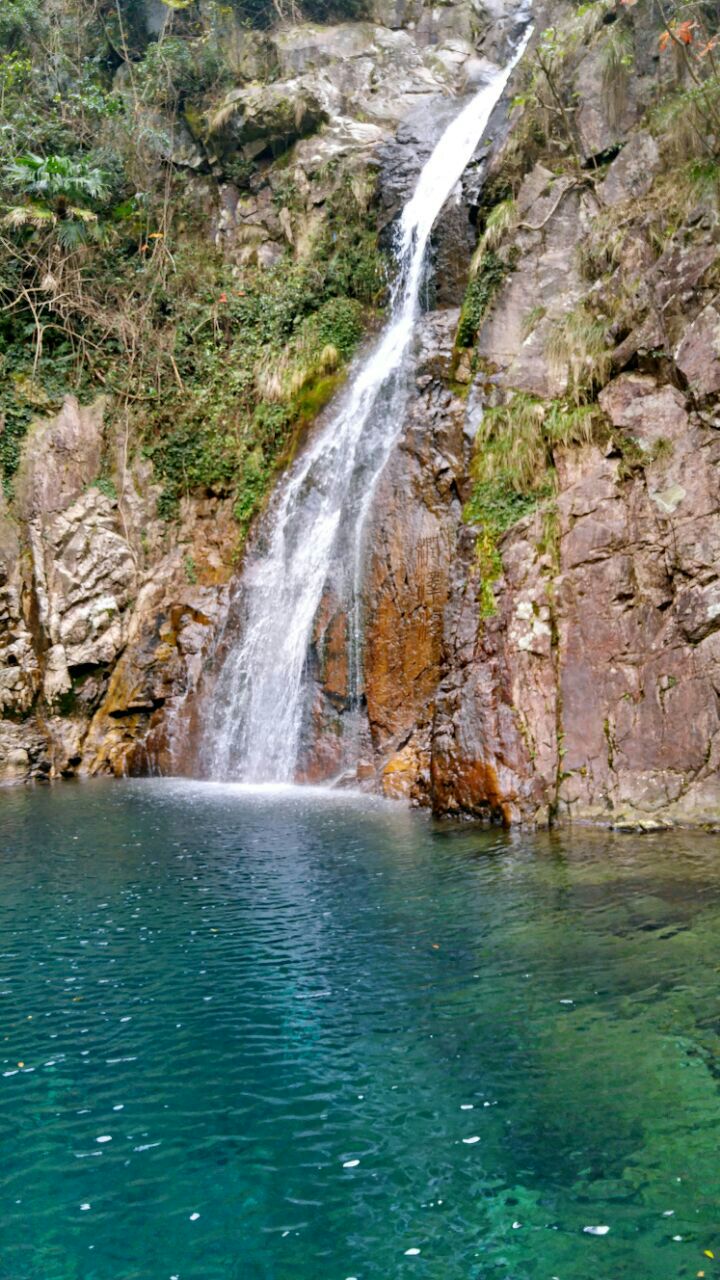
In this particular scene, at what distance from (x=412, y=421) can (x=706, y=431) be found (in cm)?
502

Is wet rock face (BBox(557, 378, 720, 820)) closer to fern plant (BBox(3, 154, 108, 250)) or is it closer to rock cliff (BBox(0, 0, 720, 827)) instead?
rock cliff (BBox(0, 0, 720, 827))

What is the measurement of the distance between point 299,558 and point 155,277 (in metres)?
10.2

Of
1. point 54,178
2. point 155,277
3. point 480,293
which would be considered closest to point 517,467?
point 480,293

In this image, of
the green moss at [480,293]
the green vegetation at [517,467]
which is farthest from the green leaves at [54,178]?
the green vegetation at [517,467]

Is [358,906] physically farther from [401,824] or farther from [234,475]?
[234,475]

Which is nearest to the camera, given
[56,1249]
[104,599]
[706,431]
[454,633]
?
[56,1249]

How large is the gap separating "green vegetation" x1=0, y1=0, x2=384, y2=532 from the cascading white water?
1.28 meters

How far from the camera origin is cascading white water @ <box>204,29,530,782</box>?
50.3 ft

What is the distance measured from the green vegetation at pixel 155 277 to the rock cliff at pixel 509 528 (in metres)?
0.86

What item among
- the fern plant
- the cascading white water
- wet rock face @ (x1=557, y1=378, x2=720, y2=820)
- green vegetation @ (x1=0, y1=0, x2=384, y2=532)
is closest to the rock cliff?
wet rock face @ (x1=557, y1=378, x2=720, y2=820)

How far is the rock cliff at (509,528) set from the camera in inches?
434

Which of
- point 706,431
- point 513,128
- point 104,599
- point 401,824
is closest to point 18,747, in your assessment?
point 104,599

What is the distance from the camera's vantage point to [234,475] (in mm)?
19703

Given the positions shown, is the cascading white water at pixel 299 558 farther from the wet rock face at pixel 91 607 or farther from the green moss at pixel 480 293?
the green moss at pixel 480 293
